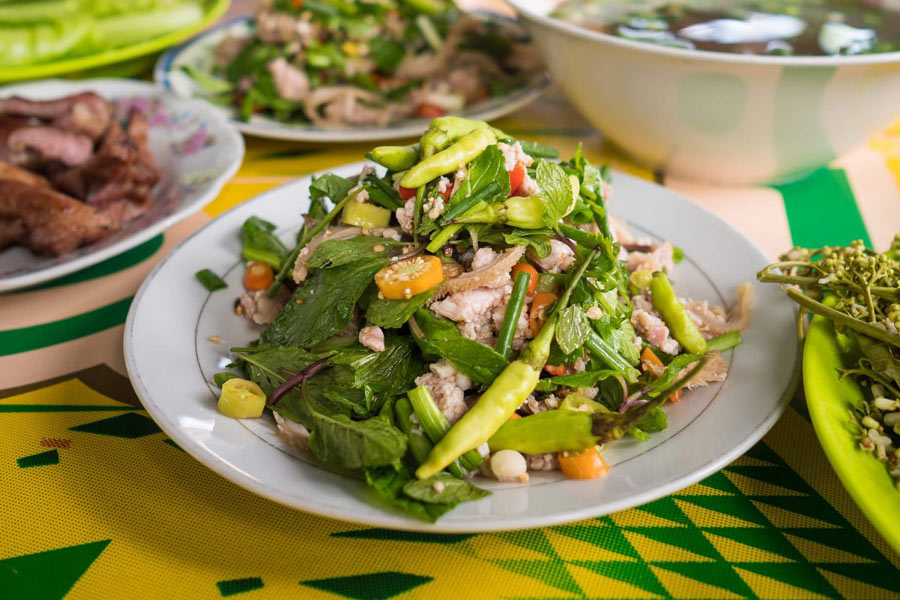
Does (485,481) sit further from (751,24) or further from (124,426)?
(751,24)

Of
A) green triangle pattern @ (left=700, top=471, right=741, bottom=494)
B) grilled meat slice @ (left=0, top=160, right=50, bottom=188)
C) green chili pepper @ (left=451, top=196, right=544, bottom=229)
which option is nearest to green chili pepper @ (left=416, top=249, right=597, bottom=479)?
green chili pepper @ (left=451, top=196, right=544, bottom=229)

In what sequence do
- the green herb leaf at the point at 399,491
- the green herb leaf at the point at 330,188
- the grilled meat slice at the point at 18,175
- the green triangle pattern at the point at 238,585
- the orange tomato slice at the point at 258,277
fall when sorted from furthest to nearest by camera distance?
the grilled meat slice at the point at 18,175 < the orange tomato slice at the point at 258,277 < the green herb leaf at the point at 330,188 < the green triangle pattern at the point at 238,585 < the green herb leaf at the point at 399,491

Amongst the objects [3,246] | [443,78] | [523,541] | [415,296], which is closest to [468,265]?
[415,296]

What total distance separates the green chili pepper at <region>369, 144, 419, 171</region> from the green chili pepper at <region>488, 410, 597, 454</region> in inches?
33.5

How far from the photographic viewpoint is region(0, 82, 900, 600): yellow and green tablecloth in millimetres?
1752

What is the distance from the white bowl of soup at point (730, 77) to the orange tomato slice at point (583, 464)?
5.94 feet

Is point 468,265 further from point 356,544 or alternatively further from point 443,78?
point 443,78

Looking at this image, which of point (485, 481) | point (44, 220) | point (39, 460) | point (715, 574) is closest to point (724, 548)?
point (715, 574)

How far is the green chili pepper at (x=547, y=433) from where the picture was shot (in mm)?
1827

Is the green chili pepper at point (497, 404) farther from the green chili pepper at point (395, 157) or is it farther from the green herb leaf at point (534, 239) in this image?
the green chili pepper at point (395, 157)

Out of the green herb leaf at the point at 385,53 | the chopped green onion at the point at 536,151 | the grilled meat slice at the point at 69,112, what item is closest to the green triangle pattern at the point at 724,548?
the chopped green onion at the point at 536,151

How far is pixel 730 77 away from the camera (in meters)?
2.94

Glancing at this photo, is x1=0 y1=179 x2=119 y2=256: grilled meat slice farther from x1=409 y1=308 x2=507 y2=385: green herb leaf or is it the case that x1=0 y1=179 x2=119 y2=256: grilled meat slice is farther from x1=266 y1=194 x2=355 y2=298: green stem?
x1=409 y1=308 x2=507 y2=385: green herb leaf

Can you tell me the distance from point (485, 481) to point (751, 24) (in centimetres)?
263
